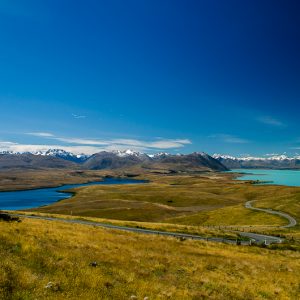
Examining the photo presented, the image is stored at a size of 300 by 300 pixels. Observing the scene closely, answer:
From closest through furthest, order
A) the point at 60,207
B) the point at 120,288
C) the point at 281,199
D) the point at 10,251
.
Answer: the point at 120,288 < the point at 10,251 < the point at 281,199 < the point at 60,207

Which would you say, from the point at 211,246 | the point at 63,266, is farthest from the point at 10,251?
the point at 211,246

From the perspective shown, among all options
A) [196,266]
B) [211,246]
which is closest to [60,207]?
[211,246]

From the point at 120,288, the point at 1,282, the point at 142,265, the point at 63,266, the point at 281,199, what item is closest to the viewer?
the point at 1,282

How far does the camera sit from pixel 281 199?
479 ft

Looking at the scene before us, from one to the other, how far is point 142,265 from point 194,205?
471ft

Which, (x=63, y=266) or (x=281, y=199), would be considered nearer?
(x=63, y=266)

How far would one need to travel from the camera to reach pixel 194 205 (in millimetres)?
167375

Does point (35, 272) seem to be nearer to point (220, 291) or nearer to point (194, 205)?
point (220, 291)

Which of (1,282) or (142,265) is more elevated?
(1,282)

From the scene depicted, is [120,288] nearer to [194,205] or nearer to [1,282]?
[1,282]

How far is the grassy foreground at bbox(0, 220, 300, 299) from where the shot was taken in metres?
17.6

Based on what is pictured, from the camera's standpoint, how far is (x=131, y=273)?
77.0ft

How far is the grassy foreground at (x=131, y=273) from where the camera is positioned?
1761 cm

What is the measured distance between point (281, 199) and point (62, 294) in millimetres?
146247
